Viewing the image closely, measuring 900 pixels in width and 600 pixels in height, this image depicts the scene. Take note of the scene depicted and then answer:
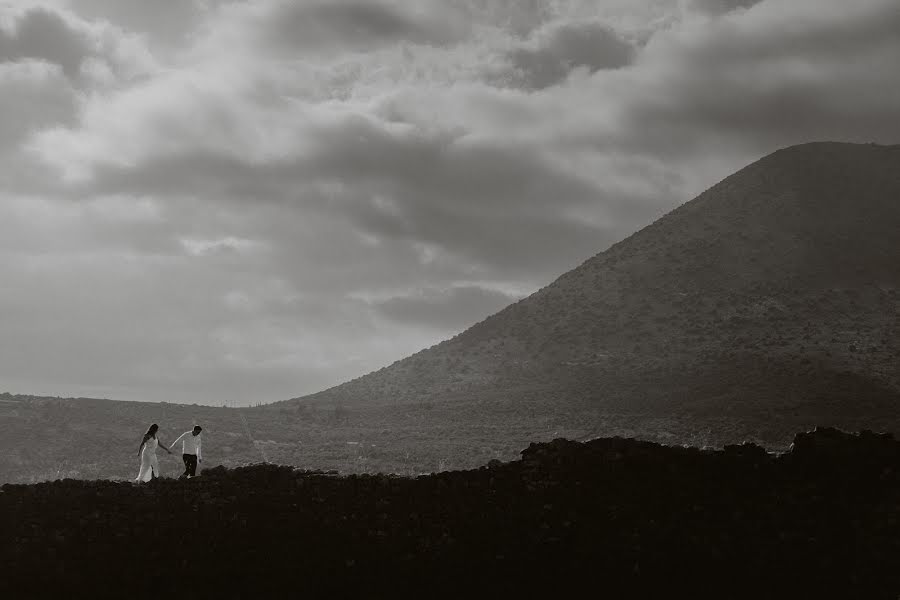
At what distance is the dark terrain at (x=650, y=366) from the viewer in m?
60.8

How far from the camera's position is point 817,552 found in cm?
1552

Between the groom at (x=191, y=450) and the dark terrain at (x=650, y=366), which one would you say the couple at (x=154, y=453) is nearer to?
the groom at (x=191, y=450)

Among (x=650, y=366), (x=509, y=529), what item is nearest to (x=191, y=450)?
(x=509, y=529)

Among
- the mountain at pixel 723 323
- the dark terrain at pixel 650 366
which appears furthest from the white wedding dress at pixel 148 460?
the mountain at pixel 723 323

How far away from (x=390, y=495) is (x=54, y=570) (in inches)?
259

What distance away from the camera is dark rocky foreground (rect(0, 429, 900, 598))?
1503 centimetres

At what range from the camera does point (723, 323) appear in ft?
283

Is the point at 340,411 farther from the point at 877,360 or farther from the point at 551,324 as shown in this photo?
the point at 877,360

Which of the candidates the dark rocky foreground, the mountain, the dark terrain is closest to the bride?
the dark rocky foreground

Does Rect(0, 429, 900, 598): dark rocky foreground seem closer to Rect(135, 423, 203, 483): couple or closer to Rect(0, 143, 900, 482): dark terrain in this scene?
Rect(135, 423, 203, 483): couple

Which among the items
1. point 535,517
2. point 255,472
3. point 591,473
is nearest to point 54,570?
point 255,472

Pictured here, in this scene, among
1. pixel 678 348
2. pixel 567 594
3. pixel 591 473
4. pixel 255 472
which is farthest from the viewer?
pixel 678 348

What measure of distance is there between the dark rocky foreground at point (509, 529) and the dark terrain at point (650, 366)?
95.3 ft

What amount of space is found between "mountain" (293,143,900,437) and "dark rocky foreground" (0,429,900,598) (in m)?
47.7
